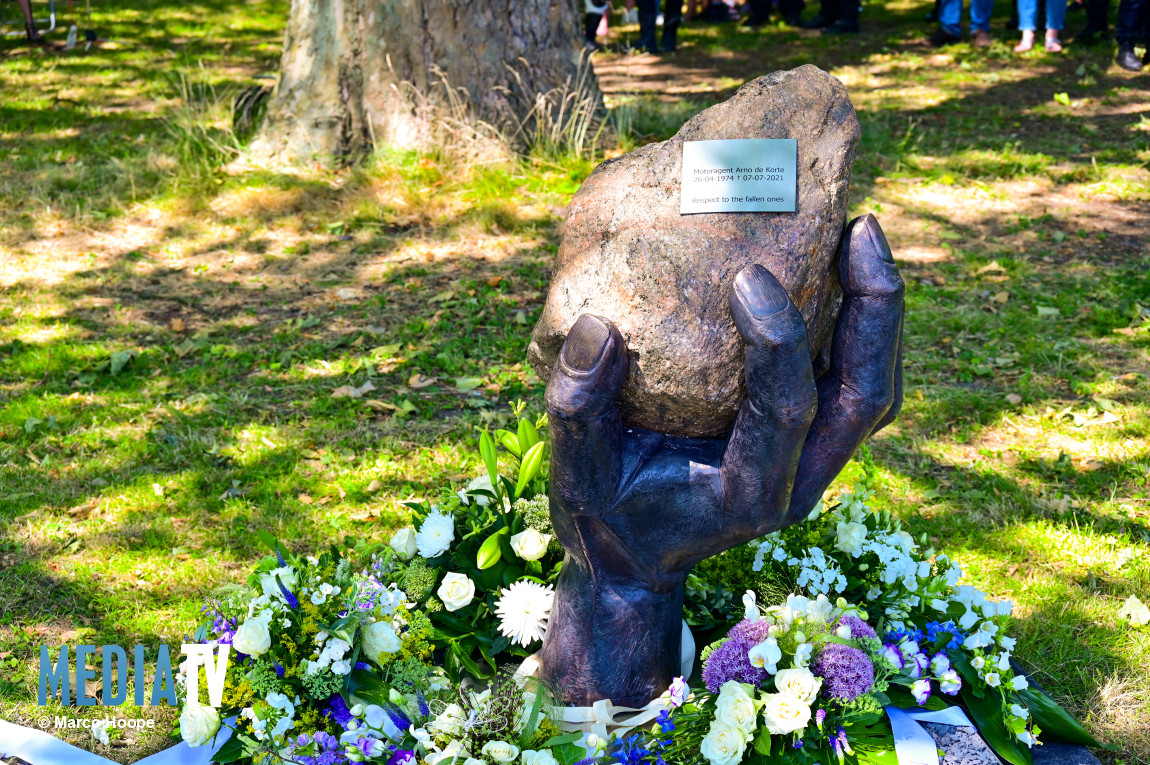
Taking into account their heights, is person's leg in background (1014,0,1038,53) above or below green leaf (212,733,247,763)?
above

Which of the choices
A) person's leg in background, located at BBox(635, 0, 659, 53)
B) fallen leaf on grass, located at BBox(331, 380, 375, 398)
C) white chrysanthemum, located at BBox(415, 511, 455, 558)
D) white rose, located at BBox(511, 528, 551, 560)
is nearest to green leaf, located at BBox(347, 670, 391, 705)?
white chrysanthemum, located at BBox(415, 511, 455, 558)

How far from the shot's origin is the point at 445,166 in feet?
22.8

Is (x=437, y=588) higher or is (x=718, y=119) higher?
(x=718, y=119)

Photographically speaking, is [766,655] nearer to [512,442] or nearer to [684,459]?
[684,459]

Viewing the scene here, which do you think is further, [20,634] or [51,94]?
[51,94]

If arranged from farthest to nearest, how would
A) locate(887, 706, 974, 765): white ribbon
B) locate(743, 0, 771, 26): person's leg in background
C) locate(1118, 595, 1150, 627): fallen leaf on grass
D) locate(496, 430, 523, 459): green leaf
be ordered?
1. locate(743, 0, 771, 26): person's leg in background
2. locate(1118, 595, 1150, 627): fallen leaf on grass
3. locate(496, 430, 523, 459): green leaf
4. locate(887, 706, 974, 765): white ribbon

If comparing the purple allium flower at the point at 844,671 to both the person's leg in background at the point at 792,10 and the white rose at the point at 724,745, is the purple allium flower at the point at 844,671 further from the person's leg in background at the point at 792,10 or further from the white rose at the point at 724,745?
the person's leg in background at the point at 792,10

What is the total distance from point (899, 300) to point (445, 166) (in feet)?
16.6

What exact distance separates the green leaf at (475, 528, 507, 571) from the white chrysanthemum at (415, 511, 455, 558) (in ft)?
0.41

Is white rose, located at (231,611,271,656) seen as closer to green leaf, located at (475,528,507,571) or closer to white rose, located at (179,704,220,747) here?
white rose, located at (179,704,220,747)

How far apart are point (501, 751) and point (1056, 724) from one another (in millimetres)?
1584

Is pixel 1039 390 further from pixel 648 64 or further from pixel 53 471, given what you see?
pixel 648 64

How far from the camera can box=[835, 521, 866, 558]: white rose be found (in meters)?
3.05

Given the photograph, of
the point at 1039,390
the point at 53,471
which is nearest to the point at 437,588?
the point at 53,471
